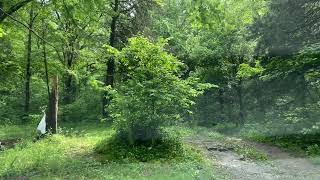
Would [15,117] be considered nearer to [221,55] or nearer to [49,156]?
[221,55]

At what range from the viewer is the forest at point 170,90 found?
11.6 m

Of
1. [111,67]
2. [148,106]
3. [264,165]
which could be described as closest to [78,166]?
[148,106]

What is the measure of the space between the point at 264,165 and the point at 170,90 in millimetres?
3728

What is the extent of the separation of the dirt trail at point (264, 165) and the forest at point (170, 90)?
0.03 meters

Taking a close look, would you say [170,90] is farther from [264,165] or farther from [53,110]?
[53,110]

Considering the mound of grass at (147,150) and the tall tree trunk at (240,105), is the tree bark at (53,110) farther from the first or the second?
the tall tree trunk at (240,105)

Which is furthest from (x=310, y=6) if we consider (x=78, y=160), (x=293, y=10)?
(x=78, y=160)

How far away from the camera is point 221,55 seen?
2528 cm

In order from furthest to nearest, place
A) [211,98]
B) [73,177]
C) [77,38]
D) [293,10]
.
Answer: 1. [211,98]
2. [293,10]
3. [77,38]
4. [73,177]

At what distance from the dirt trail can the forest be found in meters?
0.03

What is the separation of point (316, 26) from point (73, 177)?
10.3 metres

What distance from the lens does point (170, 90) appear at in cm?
1435

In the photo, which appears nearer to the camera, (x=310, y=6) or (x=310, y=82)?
(x=310, y=6)

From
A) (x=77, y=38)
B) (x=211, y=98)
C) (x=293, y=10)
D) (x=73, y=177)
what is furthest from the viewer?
(x=211, y=98)
